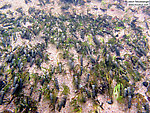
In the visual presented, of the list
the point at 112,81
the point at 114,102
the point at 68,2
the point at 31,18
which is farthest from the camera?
the point at 68,2

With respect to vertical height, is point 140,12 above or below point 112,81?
above

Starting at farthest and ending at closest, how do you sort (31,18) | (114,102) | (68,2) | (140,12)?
1. (68,2)
2. (140,12)
3. (31,18)
4. (114,102)

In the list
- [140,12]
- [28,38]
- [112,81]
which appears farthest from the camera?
[140,12]

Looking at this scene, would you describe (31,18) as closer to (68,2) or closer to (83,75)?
(68,2)

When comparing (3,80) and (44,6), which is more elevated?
(44,6)

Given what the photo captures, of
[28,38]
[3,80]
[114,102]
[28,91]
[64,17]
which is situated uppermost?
[64,17]

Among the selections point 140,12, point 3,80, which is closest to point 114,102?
point 3,80

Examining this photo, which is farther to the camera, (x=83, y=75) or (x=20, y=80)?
(x=83, y=75)

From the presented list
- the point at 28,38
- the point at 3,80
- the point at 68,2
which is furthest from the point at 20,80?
the point at 68,2

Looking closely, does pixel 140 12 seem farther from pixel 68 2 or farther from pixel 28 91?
pixel 28 91
